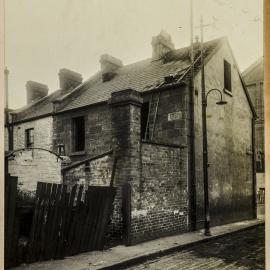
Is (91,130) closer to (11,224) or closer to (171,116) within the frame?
(171,116)

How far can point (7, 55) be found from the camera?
530 cm

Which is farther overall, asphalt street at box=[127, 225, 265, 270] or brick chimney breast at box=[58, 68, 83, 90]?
brick chimney breast at box=[58, 68, 83, 90]

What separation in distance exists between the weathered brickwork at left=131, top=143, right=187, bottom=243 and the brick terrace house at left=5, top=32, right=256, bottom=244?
1.0 inches

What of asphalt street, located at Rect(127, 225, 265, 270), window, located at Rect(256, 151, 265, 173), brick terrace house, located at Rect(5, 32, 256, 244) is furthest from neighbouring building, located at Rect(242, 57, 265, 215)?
brick terrace house, located at Rect(5, 32, 256, 244)

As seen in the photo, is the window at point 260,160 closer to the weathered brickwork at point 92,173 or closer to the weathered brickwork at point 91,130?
the weathered brickwork at point 92,173

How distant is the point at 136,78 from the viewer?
14039 mm

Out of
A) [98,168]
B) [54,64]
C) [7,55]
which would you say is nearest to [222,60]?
[98,168]

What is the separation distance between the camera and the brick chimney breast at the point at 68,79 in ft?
59.7

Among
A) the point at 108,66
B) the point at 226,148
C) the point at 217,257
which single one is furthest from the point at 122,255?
the point at 108,66

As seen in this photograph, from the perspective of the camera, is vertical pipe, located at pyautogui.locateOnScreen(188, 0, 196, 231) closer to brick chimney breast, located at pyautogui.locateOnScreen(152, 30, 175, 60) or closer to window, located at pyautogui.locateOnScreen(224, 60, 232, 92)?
window, located at pyautogui.locateOnScreen(224, 60, 232, 92)

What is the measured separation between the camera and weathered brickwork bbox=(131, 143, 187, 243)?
8.73 metres

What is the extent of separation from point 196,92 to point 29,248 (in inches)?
299

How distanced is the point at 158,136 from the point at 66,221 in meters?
5.49

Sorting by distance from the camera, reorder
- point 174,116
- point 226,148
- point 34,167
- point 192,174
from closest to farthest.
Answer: point 34,167
point 192,174
point 174,116
point 226,148
